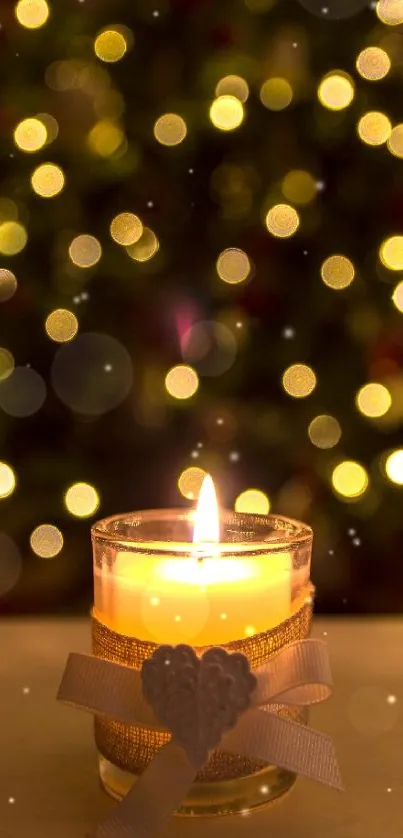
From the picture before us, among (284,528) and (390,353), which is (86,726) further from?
(390,353)

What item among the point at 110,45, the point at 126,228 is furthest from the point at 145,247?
the point at 110,45

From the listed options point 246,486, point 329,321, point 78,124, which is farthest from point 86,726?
point 78,124

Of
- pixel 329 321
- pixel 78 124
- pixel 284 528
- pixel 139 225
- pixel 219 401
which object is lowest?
pixel 284 528

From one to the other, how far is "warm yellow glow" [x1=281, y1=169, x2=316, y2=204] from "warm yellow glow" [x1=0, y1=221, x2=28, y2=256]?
33 centimetres

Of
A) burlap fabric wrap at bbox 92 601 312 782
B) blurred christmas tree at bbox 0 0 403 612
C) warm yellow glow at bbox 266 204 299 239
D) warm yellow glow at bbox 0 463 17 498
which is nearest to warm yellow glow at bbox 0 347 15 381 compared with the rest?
blurred christmas tree at bbox 0 0 403 612

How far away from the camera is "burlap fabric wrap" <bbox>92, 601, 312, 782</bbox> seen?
57 centimetres

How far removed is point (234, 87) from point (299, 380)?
1.22 ft

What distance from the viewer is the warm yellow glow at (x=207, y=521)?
64 cm

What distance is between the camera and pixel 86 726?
747mm

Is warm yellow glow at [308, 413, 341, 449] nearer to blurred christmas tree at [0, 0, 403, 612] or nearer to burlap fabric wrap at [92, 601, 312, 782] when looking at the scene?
blurred christmas tree at [0, 0, 403, 612]

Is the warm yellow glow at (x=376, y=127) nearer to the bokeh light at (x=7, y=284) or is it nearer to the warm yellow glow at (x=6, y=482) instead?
the bokeh light at (x=7, y=284)

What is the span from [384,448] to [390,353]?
13 centimetres

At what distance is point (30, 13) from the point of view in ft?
3.52

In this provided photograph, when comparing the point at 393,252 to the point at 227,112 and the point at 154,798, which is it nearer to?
the point at 227,112
